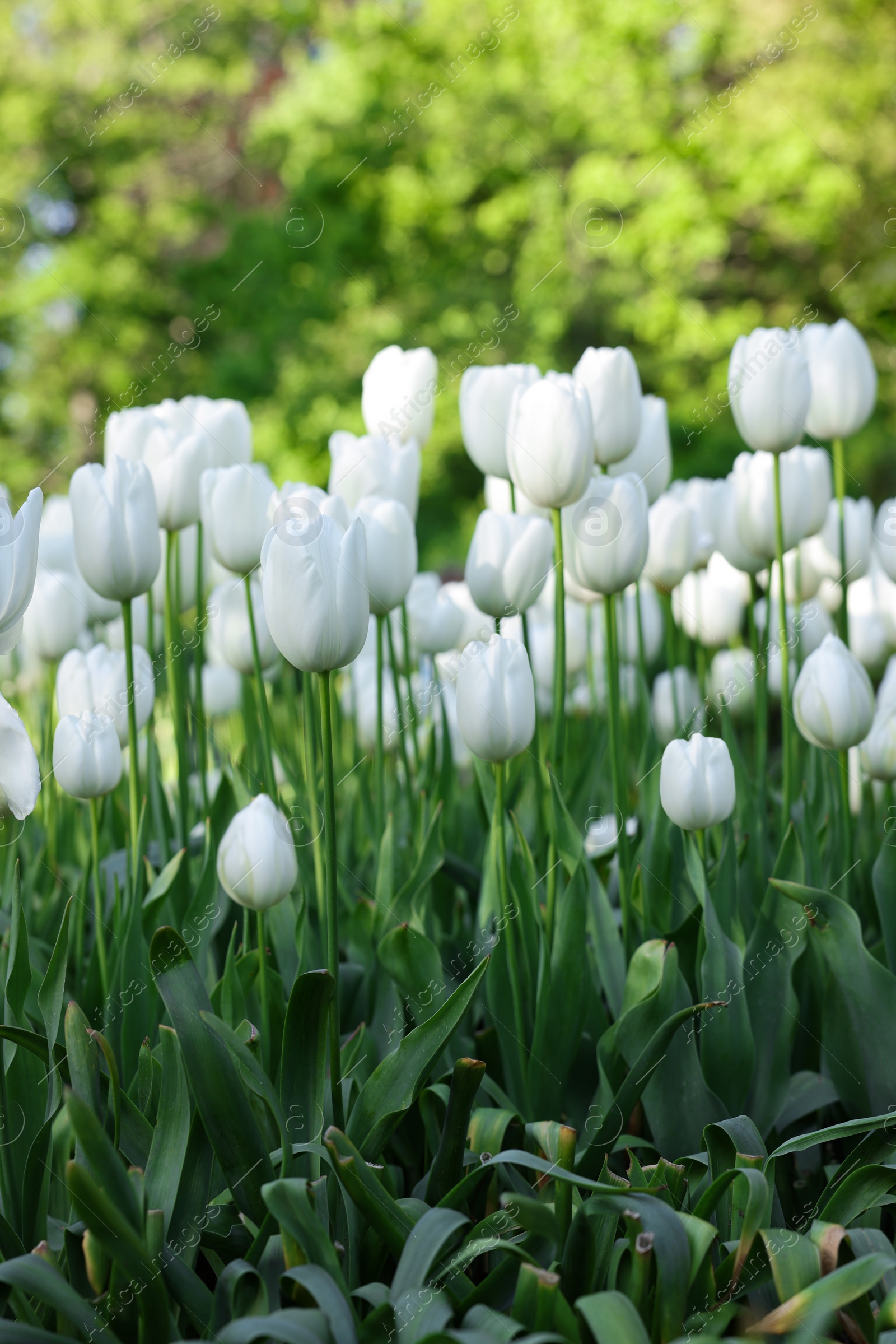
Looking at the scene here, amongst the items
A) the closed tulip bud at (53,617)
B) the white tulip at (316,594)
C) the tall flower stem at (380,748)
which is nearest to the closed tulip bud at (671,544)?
the tall flower stem at (380,748)

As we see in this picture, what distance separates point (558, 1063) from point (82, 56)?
14.9 m

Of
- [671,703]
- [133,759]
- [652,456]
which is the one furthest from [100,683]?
[671,703]

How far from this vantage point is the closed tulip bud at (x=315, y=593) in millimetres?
1123

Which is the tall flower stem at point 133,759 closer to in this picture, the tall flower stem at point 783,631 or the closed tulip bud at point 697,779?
the closed tulip bud at point 697,779

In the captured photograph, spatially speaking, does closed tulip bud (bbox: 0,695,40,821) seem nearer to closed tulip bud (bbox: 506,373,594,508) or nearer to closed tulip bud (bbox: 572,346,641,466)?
closed tulip bud (bbox: 506,373,594,508)

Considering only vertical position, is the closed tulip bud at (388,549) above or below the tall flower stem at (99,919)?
above

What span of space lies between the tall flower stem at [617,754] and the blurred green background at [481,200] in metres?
8.03

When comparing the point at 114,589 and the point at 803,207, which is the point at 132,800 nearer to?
the point at 114,589

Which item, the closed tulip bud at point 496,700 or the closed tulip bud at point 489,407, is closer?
the closed tulip bud at point 496,700

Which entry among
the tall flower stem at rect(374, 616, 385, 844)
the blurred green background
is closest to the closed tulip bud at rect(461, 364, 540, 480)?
the tall flower stem at rect(374, 616, 385, 844)

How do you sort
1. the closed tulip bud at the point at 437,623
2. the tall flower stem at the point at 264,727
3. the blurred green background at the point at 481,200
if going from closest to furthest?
the tall flower stem at the point at 264,727, the closed tulip bud at the point at 437,623, the blurred green background at the point at 481,200

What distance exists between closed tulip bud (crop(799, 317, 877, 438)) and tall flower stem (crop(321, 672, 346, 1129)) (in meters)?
1.31

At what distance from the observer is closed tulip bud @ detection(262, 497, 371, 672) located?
1.12 m

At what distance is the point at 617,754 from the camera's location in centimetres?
158
